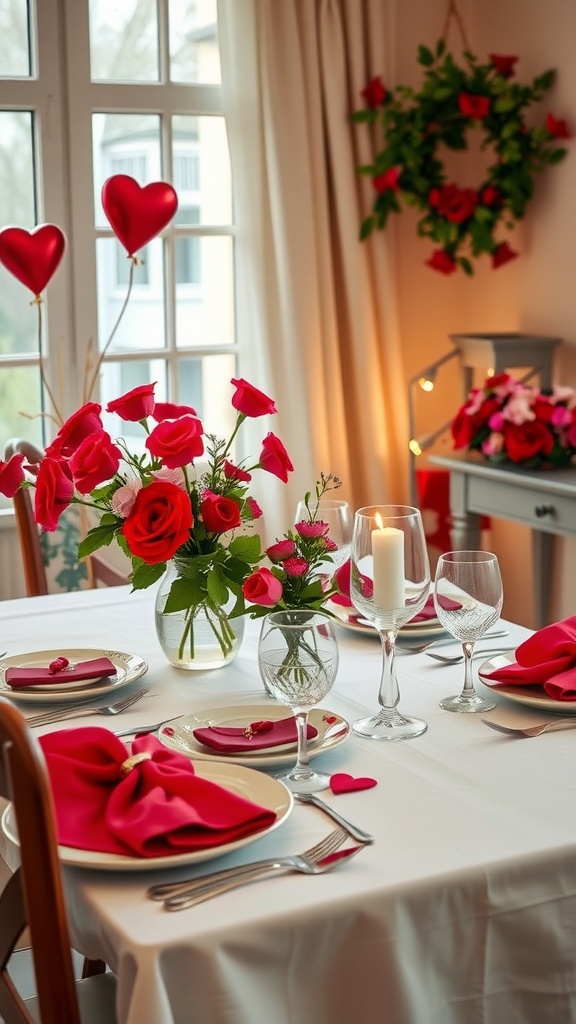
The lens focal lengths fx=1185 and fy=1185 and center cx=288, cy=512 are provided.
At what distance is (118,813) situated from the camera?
113cm

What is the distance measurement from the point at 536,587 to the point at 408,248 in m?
1.15

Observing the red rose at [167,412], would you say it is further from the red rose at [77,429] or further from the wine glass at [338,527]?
the wine glass at [338,527]

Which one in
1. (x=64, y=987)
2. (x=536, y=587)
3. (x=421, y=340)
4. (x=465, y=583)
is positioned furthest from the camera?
(x=421, y=340)

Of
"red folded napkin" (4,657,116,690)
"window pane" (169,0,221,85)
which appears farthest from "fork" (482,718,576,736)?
"window pane" (169,0,221,85)

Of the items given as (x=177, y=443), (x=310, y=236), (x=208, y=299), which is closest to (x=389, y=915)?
(x=177, y=443)

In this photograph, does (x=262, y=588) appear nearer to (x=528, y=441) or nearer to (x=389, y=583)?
(x=389, y=583)

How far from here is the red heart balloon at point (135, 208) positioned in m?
2.85

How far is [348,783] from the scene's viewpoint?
1.26 metres

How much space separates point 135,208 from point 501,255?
47.2 inches

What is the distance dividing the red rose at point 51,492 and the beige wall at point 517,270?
228 cm

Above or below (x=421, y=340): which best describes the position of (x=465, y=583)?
below

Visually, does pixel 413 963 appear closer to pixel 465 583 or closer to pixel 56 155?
pixel 465 583

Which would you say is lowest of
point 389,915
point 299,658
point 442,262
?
point 389,915

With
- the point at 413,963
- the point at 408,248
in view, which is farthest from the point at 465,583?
the point at 408,248
